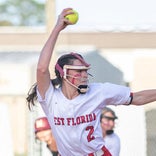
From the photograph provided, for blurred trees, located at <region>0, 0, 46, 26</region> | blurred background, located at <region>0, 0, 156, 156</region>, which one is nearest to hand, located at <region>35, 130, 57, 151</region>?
blurred background, located at <region>0, 0, 156, 156</region>

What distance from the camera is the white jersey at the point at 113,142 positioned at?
6.96 m

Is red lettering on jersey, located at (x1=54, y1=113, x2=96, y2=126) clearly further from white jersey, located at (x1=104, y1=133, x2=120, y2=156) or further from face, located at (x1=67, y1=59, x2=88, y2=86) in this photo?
white jersey, located at (x1=104, y1=133, x2=120, y2=156)

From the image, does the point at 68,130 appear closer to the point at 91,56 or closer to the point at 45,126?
the point at 45,126

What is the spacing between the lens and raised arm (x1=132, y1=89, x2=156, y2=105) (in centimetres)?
466

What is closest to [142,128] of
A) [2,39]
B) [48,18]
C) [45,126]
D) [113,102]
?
[45,126]

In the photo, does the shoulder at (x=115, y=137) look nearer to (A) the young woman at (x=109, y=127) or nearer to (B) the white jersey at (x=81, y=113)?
(A) the young woman at (x=109, y=127)

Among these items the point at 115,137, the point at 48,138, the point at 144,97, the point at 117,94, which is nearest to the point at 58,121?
the point at 117,94

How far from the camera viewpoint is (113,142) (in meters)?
7.20

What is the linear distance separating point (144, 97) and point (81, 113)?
1.45 ft

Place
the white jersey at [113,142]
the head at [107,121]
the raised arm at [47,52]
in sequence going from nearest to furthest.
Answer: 1. the raised arm at [47,52]
2. the white jersey at [113,142]
3. the head at [107,121]

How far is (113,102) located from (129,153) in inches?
116

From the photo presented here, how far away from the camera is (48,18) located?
326 inches

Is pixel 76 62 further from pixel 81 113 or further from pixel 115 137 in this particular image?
pixel 115 137

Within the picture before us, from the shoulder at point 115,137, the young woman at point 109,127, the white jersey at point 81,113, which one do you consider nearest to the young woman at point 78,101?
the white jersey at point 81,113
